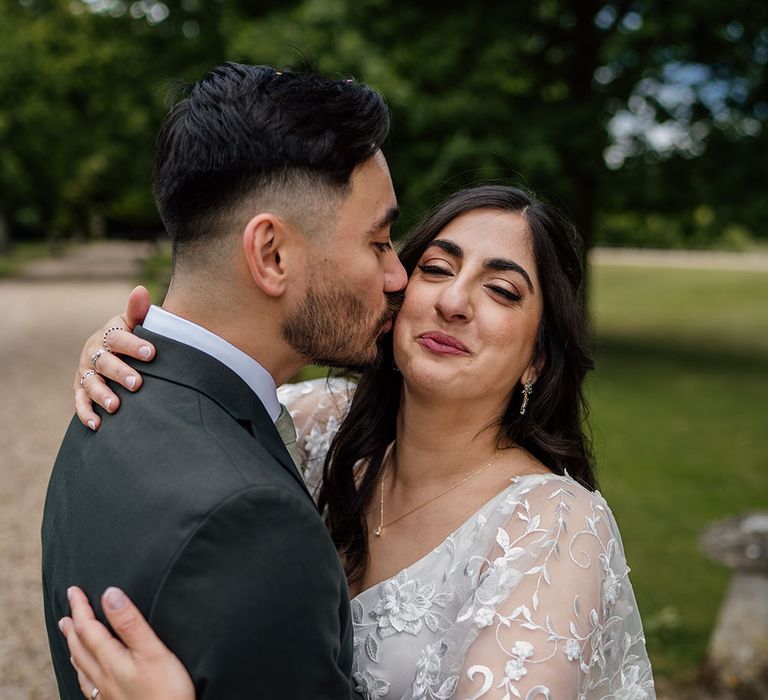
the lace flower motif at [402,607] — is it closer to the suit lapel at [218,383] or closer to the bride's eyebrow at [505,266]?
the suit lapel at [218,383]

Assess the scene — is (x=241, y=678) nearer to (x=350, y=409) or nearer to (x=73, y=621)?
(x=73, y=621)

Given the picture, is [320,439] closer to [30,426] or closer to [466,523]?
[466,523]

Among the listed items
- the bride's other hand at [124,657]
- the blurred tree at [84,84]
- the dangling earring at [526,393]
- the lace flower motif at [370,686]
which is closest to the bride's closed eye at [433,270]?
the dangling earring at [526,393]

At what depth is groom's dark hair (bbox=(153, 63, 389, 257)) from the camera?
191 centimetres

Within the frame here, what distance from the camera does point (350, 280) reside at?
2.08 m

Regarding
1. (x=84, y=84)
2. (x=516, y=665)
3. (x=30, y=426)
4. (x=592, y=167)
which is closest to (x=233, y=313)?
(x=516, y=665)

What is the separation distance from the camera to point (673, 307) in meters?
29.9

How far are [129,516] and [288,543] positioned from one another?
30 cm

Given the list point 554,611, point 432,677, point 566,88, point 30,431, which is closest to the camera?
point 554,611

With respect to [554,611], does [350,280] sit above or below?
above

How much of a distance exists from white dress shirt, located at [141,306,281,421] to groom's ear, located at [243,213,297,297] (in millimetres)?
153

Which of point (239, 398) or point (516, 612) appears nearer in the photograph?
point (239, 398)

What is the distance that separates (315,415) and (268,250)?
1.59 metres

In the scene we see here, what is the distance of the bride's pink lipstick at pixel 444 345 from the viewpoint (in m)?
2.66
